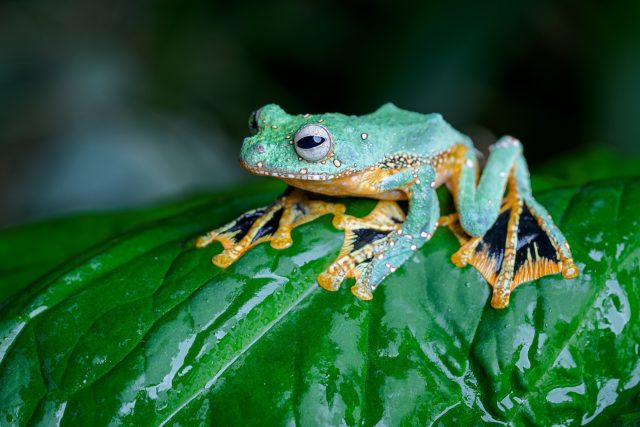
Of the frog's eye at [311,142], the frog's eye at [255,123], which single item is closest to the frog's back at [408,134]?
the frog's eye at [311,142]

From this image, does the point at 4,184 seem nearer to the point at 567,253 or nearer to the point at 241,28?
the point at 241,28

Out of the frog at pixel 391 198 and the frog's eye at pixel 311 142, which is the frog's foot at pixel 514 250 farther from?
the frog's eye at pixel 311 142

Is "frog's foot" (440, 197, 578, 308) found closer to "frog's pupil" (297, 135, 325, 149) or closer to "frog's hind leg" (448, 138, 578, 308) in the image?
"frog's hind leg" (448, 138, 578, 308)

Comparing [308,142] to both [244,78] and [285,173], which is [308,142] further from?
[244,78]

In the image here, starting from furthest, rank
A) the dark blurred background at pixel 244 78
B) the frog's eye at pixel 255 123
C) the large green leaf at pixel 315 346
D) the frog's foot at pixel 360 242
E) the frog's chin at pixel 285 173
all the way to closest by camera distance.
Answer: the dark blurred background at pixel 244 78 → the frog's eye at pixel 255 123 → the frog's chin at pixel 285 173 → the frog's foot at pixel 360 242 → the large green leaf at pixel 315 346

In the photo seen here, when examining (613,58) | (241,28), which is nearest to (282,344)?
(613,58)

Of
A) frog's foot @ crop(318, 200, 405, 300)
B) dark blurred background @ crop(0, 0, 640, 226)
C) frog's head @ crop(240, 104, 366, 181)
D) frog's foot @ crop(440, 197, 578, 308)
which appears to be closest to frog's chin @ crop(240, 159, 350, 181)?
frog's head @ crop(240, 104, 366, 181)
